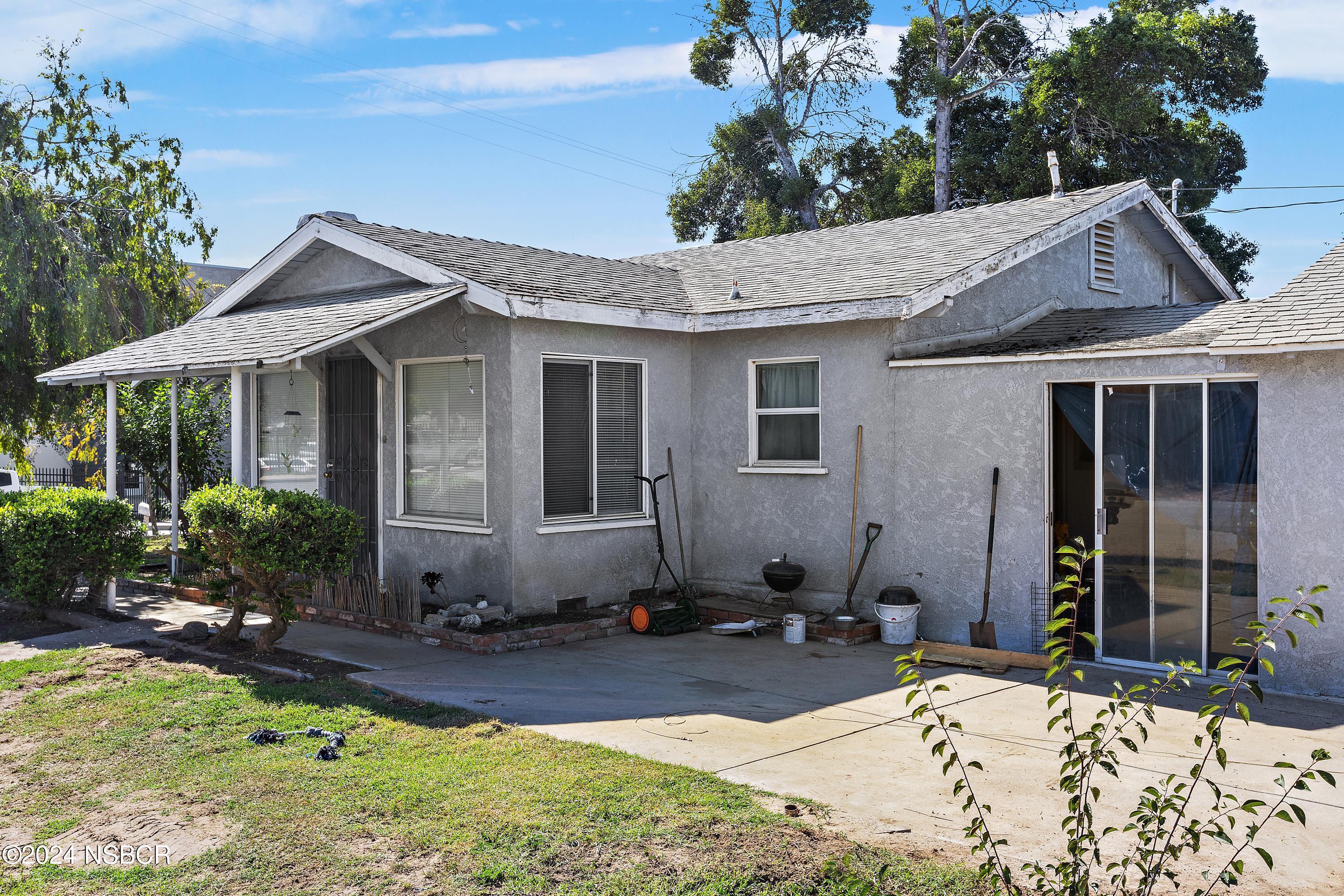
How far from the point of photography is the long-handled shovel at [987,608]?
9.48 m

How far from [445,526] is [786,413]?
3803 mm

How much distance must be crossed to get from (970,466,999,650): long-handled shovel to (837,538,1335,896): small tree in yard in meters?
2.40

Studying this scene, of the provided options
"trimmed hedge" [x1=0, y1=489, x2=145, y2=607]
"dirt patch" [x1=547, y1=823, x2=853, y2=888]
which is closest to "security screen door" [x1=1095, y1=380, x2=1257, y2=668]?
"dirt patch" [x1=547, y1=823, x2=853, y2=888]

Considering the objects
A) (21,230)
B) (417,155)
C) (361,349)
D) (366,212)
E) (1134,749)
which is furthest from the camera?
(417,155)

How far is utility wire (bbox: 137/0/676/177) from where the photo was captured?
72.0 ft

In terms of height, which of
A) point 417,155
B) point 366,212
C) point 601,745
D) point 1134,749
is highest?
point 417,155

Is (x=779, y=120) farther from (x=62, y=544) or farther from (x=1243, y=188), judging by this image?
(x=62, y=544)

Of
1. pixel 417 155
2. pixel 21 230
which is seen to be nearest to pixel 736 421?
pixel 21 230

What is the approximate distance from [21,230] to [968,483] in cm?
1351

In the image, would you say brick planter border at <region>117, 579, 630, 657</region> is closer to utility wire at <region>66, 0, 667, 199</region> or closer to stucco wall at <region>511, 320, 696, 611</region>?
stucco wall at <region>511, 320, 696, 611</region>

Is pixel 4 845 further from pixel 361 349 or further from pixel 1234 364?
pixel 1234 364

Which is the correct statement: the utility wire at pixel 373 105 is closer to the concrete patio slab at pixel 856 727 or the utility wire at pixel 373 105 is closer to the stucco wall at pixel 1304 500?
the concrete patio slab at pixel 856 727

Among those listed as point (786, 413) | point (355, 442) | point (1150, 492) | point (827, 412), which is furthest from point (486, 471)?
point (1150, 492)

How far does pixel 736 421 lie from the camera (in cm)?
1159
